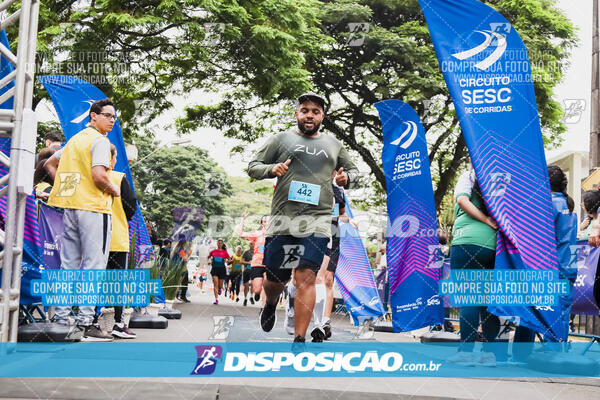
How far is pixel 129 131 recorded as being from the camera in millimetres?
16484

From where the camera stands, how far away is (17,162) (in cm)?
445

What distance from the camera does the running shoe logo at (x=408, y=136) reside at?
8.08m

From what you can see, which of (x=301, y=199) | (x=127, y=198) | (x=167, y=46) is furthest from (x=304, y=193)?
(x=167, y=46)

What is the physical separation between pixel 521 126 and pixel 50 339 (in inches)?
147

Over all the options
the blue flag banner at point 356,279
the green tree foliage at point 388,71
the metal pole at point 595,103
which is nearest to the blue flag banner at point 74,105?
the blue flag banner at point 356,279

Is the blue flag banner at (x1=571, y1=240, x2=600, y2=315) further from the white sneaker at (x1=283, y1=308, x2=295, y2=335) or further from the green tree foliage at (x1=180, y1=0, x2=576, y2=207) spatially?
the green tree foliage at (x1=180, y1=0, x2=576, y2=207)

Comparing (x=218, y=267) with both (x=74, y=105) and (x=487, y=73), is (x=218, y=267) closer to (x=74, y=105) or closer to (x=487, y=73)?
(x=74, y=105)

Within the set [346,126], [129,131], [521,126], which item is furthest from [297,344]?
[346,126]

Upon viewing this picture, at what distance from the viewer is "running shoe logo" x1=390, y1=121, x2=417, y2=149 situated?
26.5 feet

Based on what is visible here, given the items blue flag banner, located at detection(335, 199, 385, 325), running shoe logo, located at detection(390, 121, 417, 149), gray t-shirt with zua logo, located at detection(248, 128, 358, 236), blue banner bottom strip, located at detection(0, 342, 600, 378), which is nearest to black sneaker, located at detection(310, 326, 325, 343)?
gray t-shirt with zua logo, located at detection(248, 128, 358, 236)

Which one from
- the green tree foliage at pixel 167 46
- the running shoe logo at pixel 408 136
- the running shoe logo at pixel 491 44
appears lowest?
the running shoe logo at pixel 408 136

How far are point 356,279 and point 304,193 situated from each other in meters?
4.67

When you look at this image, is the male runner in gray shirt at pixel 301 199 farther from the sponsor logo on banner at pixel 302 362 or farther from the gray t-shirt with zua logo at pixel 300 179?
the sponsor logo on banner at pixel 302 362

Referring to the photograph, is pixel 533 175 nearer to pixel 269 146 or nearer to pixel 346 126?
pixel 269 146
